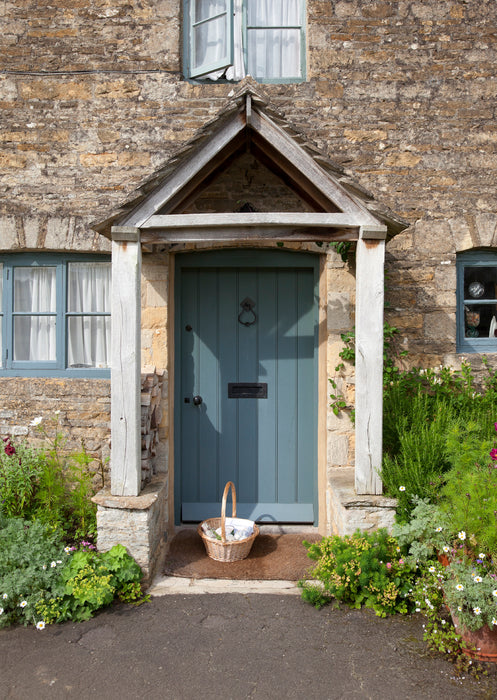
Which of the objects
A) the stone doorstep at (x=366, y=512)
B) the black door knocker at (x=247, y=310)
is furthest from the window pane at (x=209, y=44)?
the stone doorstep at (x=366, y=512)

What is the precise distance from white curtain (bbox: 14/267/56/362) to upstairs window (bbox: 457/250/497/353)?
12.3 ft

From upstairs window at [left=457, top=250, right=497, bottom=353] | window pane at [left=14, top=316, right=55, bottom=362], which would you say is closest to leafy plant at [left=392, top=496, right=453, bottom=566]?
upstairs window at [left=457, top=250, right=497, bottom=353]

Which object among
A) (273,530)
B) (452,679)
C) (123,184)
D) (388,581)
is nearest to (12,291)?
(123,184)

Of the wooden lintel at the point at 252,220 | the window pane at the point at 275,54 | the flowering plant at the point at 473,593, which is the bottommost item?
the flowering plant at the point at 473,593

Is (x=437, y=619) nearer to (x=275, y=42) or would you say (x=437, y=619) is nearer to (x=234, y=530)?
(x=234, y=530)

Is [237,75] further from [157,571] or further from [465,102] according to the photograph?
[157,571]

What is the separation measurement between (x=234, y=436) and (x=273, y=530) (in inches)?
35.4

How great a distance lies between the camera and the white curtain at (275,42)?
4.55m

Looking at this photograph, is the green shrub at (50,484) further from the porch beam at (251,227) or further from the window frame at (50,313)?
the porch beam at (251,227)

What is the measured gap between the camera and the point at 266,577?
363cm

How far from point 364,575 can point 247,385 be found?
6.34ft

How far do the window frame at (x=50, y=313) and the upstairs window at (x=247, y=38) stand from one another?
6.77ft

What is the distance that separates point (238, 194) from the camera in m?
4.35

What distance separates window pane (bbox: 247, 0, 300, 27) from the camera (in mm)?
4562
